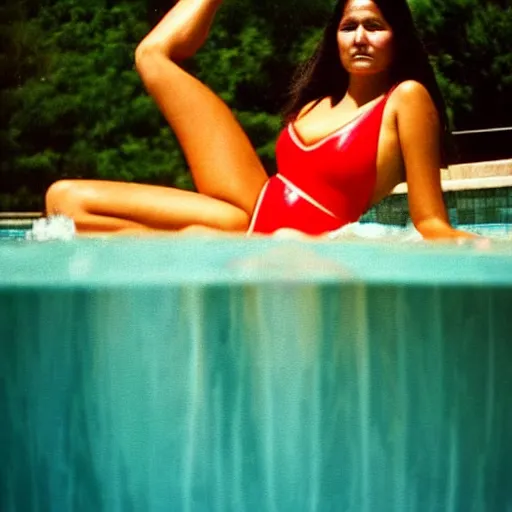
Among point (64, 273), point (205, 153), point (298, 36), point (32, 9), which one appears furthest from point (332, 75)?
point (32, 9)

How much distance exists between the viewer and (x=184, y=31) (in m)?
2.35

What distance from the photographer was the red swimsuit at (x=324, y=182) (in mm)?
2148

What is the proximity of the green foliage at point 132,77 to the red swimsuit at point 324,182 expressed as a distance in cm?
415

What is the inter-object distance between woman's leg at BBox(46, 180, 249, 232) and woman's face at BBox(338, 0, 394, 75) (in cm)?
44

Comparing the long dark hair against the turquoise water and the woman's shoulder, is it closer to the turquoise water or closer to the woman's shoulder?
the woman's shoulder

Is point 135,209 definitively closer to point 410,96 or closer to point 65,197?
point 65,197

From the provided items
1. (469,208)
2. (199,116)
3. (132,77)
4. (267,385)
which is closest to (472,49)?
(469,208)

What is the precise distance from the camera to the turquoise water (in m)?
1.35

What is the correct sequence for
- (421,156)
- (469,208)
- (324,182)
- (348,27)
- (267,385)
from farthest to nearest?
(469,208) → (348,27) → (324,182) → (421,156) → (267,385)

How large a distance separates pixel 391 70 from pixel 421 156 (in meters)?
0.29

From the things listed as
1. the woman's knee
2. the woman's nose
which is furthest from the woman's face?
the woman's knee

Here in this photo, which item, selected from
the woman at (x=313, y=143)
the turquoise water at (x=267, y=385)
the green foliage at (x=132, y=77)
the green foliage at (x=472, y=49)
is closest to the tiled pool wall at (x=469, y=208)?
the green foliage at (x=132, y=77)

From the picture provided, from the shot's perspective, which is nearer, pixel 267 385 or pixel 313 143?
pixel 267 385

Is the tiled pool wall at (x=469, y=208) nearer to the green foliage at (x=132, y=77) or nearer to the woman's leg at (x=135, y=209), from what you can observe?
the green foliage at (x=132, y=77)
